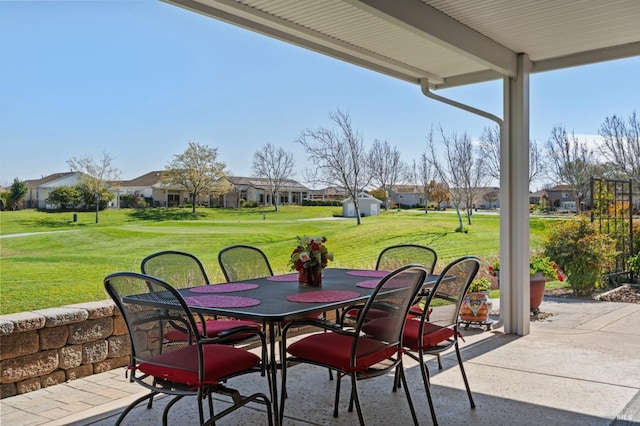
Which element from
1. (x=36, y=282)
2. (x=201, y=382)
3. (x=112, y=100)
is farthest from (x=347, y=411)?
(x=112, y=100)

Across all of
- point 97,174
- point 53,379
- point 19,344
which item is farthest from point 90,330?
point 97,174

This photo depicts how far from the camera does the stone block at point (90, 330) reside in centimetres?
376

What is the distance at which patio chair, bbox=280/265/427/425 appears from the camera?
2.68 metres

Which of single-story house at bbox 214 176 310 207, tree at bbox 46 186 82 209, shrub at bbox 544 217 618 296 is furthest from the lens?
single-story house at bbox 214 176 310 207

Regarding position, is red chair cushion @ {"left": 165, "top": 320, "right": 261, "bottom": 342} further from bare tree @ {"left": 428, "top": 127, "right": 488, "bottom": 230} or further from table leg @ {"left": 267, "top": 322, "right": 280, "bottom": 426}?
bare tree @ {"left": 428, "top": 127, "right": 488, "bottom": 230}

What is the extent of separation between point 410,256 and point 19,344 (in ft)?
8.91

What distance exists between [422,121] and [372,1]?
6.91 m

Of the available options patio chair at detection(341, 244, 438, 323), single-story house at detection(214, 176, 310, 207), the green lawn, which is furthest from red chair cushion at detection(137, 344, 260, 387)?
single-story house at detection(214, 176, 310, 207)

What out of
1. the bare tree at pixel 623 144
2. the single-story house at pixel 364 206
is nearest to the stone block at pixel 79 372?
the single-story house at pixel 364 206

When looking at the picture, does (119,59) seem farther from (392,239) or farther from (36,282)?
(392,239)

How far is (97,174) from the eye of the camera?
5.93m

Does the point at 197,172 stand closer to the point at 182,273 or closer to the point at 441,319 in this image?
the point at 182,273

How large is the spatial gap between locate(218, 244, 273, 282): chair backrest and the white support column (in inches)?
94.5

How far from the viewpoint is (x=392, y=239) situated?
361 inches
